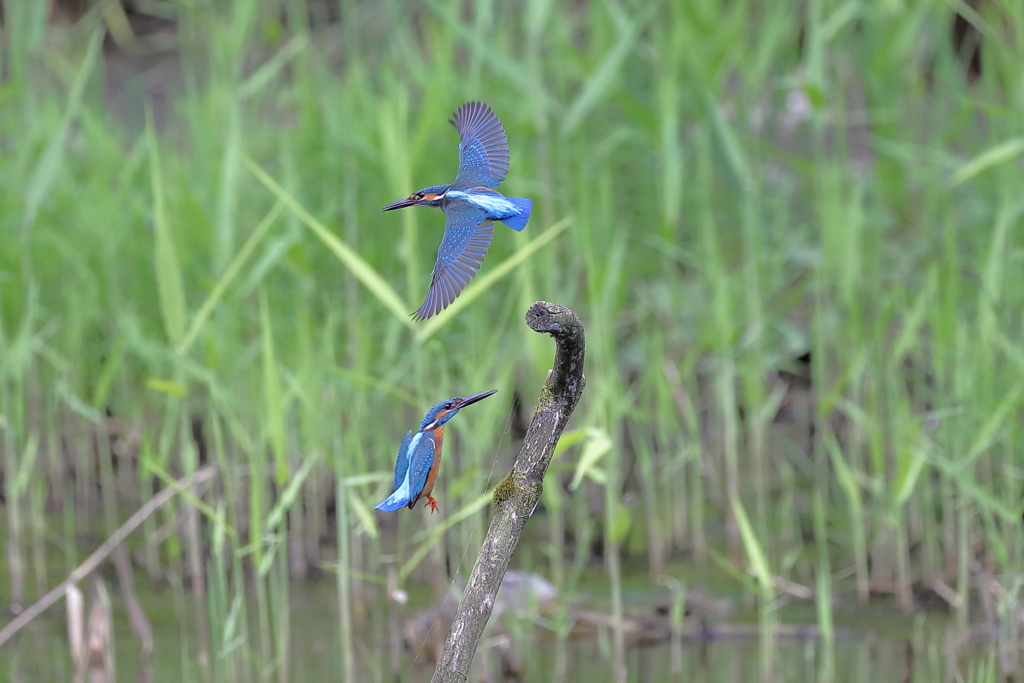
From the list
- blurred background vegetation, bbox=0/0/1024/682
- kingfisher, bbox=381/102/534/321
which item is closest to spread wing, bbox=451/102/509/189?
kingfisher, bbox=381/102/534/321

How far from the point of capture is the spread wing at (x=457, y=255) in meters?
0.59

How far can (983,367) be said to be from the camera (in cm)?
227

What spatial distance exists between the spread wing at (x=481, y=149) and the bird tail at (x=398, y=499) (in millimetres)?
186

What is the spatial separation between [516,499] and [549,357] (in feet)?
4.04

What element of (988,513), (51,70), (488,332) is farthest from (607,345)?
(51,70)

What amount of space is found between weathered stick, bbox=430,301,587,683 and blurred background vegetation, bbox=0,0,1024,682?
0.74 meters

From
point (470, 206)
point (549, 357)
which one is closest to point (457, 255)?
point (470, 206)

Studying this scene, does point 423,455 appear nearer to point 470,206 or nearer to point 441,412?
point 441,412

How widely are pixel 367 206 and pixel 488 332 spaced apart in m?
0.65

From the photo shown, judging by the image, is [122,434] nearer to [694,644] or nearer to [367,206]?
[367,206]

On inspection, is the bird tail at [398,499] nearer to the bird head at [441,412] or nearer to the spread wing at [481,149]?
the bird head at [441,412]

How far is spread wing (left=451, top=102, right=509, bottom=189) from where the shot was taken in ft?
2.32

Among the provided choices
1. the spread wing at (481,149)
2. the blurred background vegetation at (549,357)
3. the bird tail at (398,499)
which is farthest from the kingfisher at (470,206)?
the blurred background vegetation at (549,357)

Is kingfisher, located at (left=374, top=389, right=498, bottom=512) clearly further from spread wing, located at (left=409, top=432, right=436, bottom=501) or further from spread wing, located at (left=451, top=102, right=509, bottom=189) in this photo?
spread wing, located at (left=451, top=102, right=509, bottom=189)
